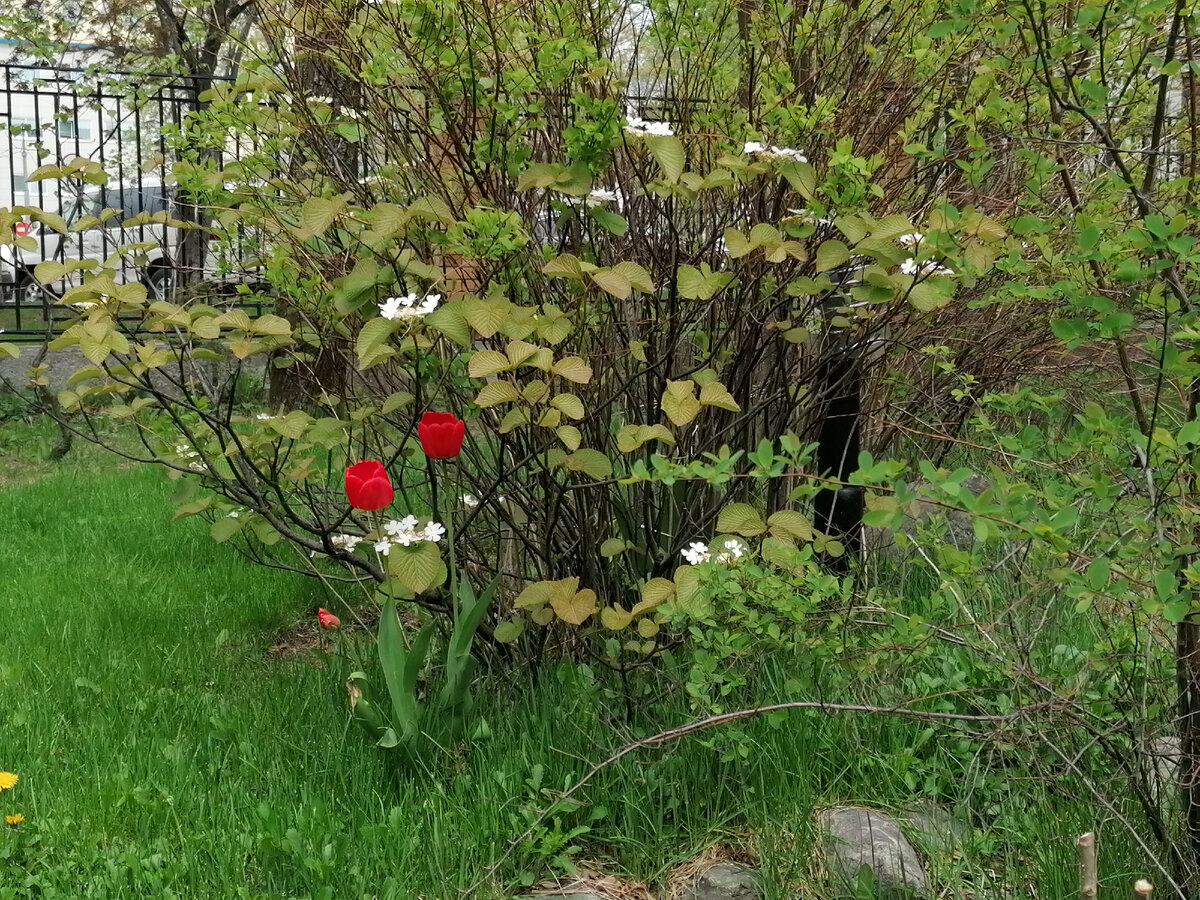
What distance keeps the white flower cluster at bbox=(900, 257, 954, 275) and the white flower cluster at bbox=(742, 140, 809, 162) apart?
327 millimetres

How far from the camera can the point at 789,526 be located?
7.25ft

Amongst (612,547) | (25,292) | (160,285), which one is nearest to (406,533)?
(612,547)

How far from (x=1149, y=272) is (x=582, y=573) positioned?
1.59 m

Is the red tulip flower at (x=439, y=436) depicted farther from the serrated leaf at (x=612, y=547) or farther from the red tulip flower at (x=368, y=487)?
the serrated leaf at (x=612, y=547)

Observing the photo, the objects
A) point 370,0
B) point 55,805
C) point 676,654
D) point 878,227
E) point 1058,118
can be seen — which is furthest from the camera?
point 676,654

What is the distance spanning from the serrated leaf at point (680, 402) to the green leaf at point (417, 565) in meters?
0.62

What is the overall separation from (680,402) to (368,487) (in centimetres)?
68

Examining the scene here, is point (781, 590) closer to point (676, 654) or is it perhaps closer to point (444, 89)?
point (676, 654)

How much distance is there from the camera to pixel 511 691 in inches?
111

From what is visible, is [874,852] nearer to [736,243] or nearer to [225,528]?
[736,243]

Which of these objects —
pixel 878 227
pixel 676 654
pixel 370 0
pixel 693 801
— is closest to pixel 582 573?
pixel 676 654

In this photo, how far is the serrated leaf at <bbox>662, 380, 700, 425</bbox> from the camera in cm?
227

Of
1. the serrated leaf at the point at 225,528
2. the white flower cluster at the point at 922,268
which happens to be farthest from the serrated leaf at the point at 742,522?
the serrated leaf at the point at 225,528

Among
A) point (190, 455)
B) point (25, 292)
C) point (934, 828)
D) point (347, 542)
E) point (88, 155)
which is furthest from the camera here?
point (25, 292)
